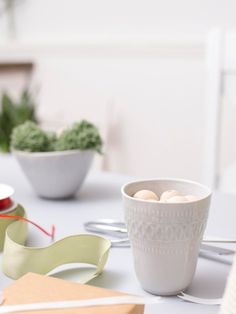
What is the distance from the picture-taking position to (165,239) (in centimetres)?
46

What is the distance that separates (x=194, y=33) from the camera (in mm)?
1662

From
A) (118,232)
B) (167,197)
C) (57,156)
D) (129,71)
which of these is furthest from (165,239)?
(129,71)

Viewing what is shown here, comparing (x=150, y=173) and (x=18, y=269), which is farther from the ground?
(x=18, y=269)

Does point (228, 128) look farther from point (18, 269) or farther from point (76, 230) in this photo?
point (18, 269)

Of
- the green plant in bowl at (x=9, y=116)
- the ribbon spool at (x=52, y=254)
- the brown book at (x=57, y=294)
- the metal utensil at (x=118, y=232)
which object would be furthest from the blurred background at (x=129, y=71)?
the brown book at (x=57, y=294)

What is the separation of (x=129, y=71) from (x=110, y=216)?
1.18 meters

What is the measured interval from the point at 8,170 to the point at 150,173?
975 millimetres

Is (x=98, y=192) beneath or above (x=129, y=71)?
beneath

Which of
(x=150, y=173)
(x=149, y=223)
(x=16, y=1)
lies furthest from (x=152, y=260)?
(x=16, y=1)

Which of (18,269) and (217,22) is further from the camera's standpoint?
(217,22)

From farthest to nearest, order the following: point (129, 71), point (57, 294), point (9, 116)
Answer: point (9, 116)
point (129, 71)
point (57, 294)

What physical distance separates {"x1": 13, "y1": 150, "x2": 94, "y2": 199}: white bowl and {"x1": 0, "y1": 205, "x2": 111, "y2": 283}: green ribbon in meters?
0.20

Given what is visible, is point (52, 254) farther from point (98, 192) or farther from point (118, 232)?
point (98, 192)

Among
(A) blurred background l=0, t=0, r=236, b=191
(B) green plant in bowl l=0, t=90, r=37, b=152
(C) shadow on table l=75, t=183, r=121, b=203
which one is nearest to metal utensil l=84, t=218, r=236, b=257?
(C) shadow on table l=75, t=183, r=121, b=203
